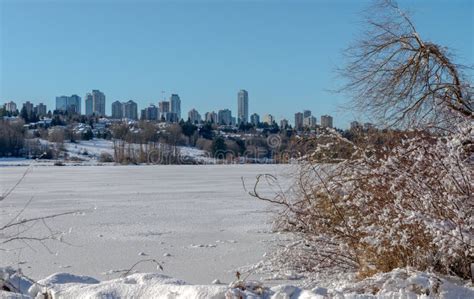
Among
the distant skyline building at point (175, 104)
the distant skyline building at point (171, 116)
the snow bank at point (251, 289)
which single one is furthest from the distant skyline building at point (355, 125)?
the distant skyline building at point (175, 104)

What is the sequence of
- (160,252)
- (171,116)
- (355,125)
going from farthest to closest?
1. (171,116)
2. (160,252)
3. (355,125)

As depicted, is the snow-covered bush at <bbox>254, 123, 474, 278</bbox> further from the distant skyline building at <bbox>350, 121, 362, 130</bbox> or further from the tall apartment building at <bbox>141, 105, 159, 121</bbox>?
the tall apartment building at <bbox>141, 105, 159, 121</bbox>

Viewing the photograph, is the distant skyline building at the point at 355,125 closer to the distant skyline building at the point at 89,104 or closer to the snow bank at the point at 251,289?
the snow bank at the point at 251,289

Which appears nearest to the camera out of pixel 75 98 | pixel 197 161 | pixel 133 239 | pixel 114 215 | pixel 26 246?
pixel 26 246

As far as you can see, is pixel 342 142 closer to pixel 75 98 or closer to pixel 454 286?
pixel 454 286

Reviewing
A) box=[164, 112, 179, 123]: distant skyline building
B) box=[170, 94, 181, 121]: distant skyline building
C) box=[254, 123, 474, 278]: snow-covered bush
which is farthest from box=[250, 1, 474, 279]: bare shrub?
box=[170, 94, 181, 121]: distant skyline building

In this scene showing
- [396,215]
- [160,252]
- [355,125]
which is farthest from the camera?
[160,252]

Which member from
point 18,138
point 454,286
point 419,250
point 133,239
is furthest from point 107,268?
point 18,138

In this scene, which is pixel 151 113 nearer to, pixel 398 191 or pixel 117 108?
pixel 117 108

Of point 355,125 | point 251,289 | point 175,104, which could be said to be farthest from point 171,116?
point 251,289

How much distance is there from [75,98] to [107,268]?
134524 mm

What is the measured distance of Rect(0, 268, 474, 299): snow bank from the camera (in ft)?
14.9

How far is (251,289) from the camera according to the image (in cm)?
464

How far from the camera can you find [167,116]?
125m
